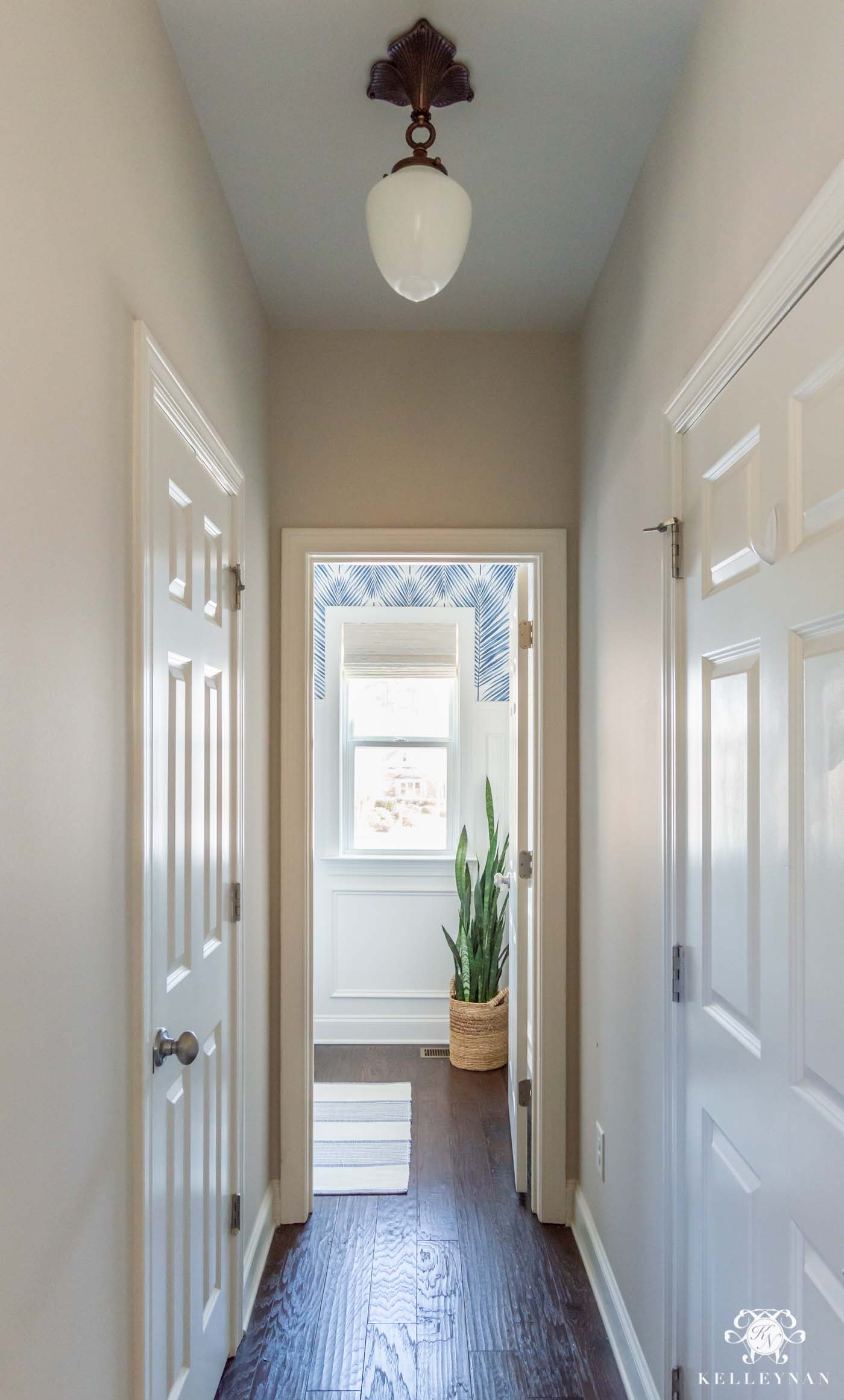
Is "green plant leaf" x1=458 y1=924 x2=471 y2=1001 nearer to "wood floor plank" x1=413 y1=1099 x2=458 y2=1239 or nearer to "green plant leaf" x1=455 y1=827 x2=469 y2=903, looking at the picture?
"green plant leaf" x1=455 y1=827 x2=469 y2=903

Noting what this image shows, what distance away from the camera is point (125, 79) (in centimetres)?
139

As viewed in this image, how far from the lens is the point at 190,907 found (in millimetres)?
1772

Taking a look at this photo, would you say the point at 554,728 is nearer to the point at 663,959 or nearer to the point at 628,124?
the point at 663,959

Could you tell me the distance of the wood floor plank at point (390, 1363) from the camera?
2.00 m

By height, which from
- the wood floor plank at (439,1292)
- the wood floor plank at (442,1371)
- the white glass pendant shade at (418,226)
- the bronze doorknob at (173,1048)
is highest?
the white glass pendant shade at (418,226)

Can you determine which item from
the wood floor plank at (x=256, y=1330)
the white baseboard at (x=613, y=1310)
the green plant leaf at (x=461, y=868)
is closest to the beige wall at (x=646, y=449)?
the white baseboard at (x=613, y=1310)

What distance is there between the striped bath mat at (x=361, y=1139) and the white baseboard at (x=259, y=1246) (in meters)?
0.25

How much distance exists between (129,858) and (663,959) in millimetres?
991

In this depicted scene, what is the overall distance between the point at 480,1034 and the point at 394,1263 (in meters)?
1.49

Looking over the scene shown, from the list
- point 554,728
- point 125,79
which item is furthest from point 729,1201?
point 125,79

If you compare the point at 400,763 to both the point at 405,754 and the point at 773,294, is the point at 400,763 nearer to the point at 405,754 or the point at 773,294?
the point at 405,754

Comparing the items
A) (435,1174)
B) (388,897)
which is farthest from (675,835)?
(388,897)

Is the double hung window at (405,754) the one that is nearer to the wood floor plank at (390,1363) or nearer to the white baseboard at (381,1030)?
the white baseboard at (381,1030)

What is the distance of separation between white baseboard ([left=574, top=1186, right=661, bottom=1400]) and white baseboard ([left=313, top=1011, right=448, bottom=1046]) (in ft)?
5.48
